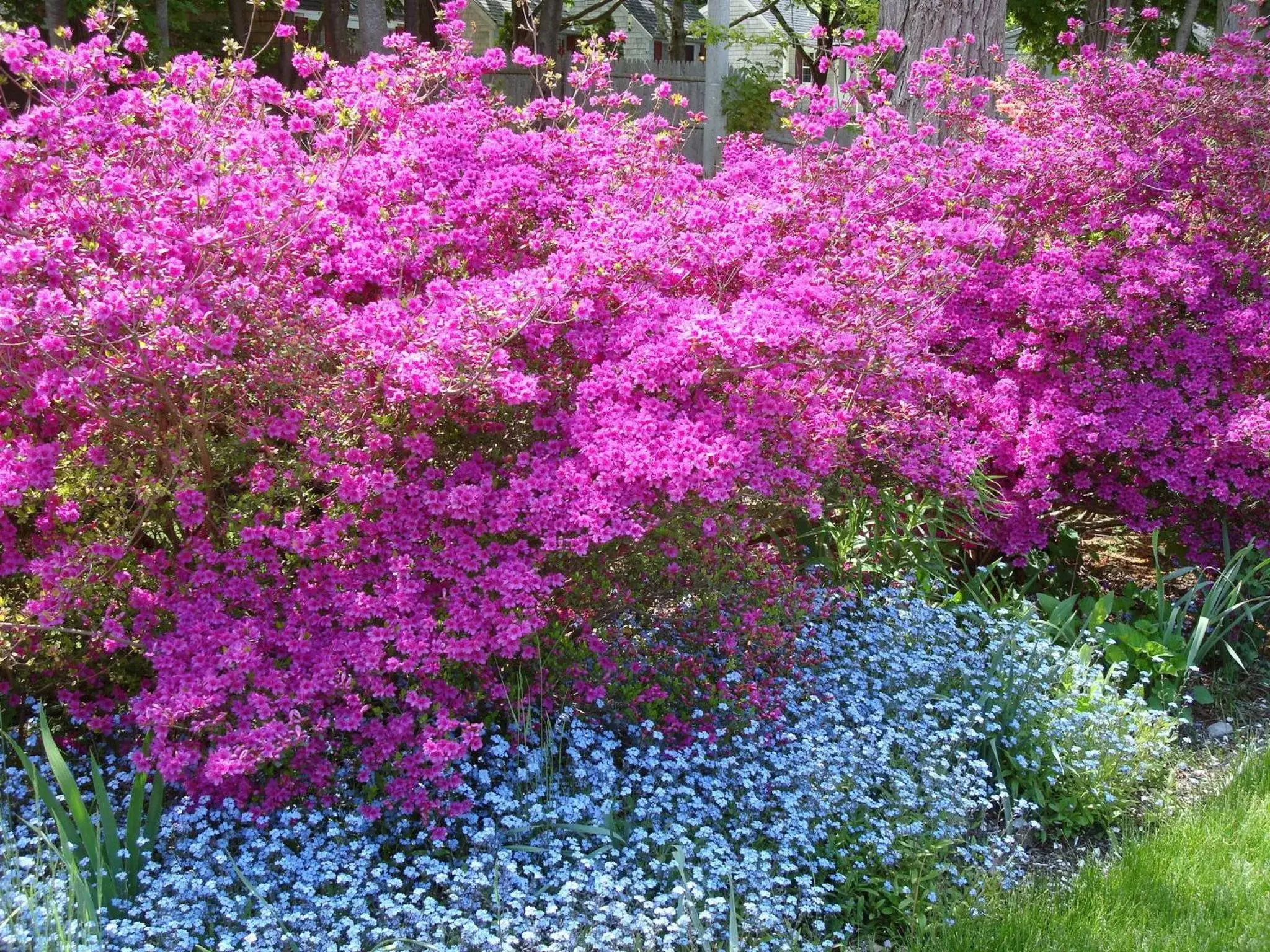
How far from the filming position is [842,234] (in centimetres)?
435

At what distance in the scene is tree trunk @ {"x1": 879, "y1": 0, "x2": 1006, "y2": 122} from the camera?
6.65m

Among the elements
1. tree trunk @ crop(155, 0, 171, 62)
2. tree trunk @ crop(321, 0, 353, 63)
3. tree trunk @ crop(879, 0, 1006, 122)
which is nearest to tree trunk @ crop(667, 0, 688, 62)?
tree trunk @ crop(321, 0, 353, 63)

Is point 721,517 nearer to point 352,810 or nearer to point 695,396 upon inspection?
point 695,396

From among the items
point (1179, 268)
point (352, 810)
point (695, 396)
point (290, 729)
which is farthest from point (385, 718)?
point (1179, 268)

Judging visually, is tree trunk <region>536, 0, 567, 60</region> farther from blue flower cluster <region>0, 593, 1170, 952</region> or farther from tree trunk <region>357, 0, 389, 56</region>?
blue flower cluster <region>0, 593, 1170, 952</region>

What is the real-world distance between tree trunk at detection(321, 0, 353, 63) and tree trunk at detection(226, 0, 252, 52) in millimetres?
967

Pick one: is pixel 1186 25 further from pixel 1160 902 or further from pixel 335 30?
pixel 1160 902

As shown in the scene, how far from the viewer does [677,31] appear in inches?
830

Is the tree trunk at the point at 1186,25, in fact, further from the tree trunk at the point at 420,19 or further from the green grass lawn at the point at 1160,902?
the green grass lawn at the point at 1160,902

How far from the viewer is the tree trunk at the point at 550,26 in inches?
603

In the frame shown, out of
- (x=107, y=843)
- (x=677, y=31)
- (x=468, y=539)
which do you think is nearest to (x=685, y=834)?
(x=468, y=539)

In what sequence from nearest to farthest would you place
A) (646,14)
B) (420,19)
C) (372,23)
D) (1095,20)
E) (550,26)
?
(372,23) < (1095,20) < (420,19) < (550,26) < (646,14)

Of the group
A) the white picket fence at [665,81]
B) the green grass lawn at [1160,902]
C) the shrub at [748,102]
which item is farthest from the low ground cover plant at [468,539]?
the shrub at [748,102]

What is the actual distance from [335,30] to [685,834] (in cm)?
1444
